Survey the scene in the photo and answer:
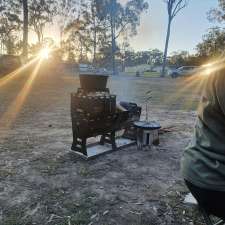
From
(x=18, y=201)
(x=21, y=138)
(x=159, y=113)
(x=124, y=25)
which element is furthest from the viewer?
(x=124, y=25)

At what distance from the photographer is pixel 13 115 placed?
25.3 ft

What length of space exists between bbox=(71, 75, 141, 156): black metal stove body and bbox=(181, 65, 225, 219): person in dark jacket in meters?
2.81

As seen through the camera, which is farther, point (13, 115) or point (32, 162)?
point (13, 115)

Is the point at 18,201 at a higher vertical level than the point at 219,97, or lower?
lower

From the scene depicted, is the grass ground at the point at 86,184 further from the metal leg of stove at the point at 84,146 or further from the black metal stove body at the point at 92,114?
the black metal stove body at the point at 92,114

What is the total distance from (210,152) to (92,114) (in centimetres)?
297

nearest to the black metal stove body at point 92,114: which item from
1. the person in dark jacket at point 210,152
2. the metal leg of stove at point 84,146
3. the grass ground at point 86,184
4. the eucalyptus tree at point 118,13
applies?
the metal leg of stove at point 84,146

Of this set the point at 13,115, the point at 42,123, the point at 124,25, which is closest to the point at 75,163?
the point at 42,123

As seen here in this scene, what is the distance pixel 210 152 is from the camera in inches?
50.5

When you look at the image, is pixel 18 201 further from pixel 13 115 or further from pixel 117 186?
pixel 13 115

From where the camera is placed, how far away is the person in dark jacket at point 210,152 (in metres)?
1.24

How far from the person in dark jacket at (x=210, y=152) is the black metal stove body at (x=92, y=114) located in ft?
9.22

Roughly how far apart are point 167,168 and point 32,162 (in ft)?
6.60

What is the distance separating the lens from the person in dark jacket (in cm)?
124
